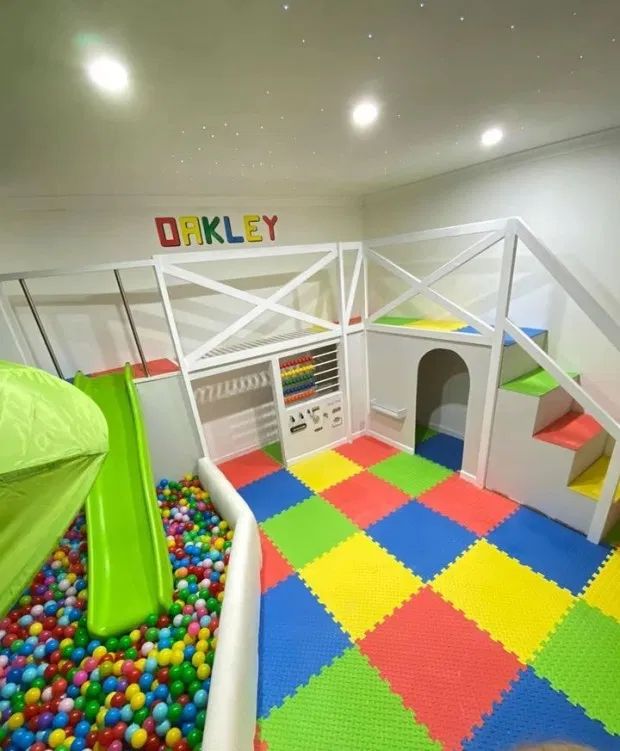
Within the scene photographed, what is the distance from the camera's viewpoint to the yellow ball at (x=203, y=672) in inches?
67.8

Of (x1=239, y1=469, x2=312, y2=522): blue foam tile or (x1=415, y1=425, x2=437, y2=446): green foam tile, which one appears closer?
(x1=239, y1=469, x2=312, y2=522): blue foam tile

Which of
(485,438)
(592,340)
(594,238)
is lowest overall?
(485,438)

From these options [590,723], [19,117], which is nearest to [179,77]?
[19,117]

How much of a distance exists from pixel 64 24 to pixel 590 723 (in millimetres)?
3382

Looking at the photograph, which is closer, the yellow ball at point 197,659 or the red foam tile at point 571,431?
the yellow ball at point 197,659

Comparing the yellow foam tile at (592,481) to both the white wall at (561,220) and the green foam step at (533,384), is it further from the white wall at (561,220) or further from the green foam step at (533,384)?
the green foam step at (533,384)

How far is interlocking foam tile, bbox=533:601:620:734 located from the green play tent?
2474 millimetres

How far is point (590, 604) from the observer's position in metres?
2.03

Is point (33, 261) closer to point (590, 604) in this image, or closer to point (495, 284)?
point (495, 284)

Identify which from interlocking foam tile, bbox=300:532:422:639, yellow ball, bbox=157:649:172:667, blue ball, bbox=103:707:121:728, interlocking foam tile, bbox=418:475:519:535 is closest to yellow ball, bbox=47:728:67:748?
blue ball, bbox=103:707:121:728

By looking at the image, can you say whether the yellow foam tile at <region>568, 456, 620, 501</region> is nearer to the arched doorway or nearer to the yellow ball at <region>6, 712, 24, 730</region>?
the arched doorway

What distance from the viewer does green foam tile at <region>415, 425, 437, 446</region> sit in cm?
412

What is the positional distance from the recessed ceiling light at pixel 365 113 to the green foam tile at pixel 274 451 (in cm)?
324

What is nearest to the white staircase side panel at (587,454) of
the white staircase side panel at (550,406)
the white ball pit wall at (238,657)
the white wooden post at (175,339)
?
the white staircase side panel at (550,406)
